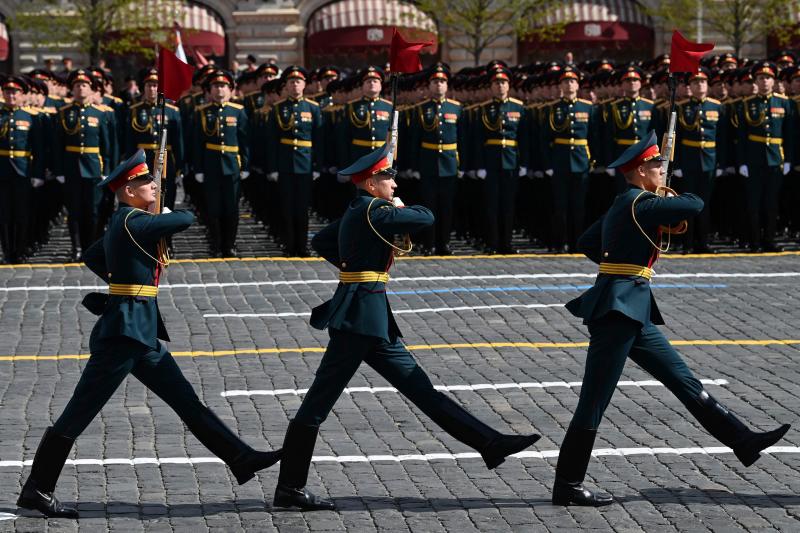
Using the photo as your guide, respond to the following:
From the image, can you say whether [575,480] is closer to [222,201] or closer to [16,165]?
[222,201]

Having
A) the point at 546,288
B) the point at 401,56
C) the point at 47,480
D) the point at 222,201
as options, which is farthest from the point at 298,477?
the point at 222,201

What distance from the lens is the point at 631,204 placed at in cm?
831

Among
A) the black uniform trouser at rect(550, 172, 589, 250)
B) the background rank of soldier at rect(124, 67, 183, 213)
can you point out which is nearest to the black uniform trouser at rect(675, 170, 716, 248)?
the black uniform trouser at rect(550, 172, 589, 250)

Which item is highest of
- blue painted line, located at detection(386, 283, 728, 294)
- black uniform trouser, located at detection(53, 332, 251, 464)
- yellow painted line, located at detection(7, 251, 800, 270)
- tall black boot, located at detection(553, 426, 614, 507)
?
black uniform trouser, located at detection(53, 332, 251, 464)

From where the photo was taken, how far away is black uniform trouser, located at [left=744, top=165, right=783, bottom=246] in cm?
1838

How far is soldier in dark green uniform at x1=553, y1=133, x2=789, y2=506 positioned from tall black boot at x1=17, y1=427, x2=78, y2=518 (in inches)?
86.9

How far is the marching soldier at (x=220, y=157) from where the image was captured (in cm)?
1845

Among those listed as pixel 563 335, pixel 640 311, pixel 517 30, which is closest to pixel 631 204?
pixel 640 311

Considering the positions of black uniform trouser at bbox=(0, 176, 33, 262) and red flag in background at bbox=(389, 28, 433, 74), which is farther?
black uniform trouser at bbox=(0, 176, 33, 262)

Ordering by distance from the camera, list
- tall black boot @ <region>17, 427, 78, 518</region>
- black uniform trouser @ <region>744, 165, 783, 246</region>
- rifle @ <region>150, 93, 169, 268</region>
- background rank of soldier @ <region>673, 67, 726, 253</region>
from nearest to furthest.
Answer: tall black boot @ <region>17, 427, 78, 518</region> → rifle @ <region>150, 93, 169, 268</region> → background rank of soldier @ <region>673, 67, 726, 253</region> → black uniform trouser @ <region>744, 165, 783, 246</region>

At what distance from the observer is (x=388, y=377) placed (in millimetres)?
8367

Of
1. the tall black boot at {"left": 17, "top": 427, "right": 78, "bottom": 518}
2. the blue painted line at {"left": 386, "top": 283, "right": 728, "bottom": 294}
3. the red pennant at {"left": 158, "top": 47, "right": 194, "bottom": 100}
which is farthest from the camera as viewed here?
the blue painted line at {"left": 386, "top": 283, "right": 728, "bottom": 294}

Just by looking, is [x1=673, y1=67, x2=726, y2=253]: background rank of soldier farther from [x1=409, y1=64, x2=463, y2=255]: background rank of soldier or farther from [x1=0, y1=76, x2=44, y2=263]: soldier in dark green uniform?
[x1=0, y1=76, x2=44, y2=263]: soldier in dark green uniform

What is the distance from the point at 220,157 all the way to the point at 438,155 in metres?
2.23
